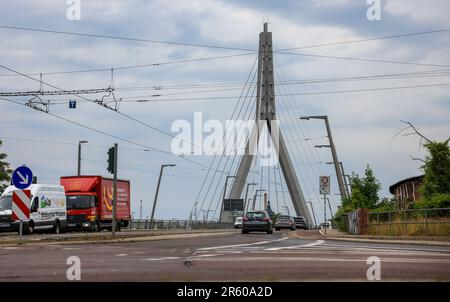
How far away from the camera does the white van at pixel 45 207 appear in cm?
3753

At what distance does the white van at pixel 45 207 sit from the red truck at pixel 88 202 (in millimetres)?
1510

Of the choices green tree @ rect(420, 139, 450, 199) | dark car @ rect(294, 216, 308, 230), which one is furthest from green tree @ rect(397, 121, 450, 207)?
dark car @ rect(294, 216, 308, 230)

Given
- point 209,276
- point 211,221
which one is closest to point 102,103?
point 209,276

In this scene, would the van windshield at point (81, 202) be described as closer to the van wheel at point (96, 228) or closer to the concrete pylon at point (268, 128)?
the van wheel at point (96, 228)

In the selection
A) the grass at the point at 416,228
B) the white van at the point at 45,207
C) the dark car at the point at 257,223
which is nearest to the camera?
the grass at the point at 416,228

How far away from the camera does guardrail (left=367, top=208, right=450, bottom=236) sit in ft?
95.2

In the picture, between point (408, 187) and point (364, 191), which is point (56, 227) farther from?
point (408, 187)

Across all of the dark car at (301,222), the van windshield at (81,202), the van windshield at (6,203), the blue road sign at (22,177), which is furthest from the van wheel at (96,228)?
the dark car at (301,222)

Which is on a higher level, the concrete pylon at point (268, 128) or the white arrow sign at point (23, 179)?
the concrete pylon at point (268, 128)

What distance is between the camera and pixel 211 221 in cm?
8206

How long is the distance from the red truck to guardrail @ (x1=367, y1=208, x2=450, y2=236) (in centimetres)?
1773

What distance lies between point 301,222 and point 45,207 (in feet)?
116

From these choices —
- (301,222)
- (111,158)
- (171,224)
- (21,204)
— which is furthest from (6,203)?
(171,224)
